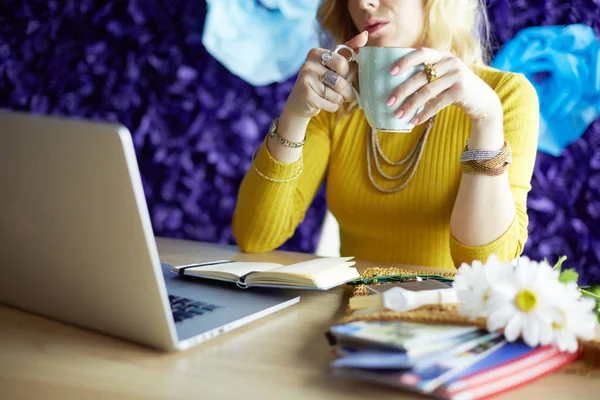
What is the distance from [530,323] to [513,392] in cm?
7

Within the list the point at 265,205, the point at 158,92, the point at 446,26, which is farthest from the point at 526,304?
the point at 158,92

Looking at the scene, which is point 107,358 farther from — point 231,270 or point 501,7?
point 501,7

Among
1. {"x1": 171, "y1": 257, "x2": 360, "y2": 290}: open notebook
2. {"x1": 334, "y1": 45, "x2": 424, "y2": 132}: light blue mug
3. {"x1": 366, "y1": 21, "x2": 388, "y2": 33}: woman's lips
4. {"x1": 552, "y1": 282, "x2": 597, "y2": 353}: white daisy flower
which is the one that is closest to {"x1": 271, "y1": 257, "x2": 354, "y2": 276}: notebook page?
{"x1": 171, "y1": 257, "x2": 360, "y2": 290}: open notebook

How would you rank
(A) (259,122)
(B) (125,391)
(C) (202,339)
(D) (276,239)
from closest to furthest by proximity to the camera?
(B) (125,391), (C) (202,339), (D) (276,239), (A) (259,122)

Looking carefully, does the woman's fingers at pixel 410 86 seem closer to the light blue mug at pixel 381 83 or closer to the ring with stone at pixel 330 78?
the light blue mug at pixel 381 83

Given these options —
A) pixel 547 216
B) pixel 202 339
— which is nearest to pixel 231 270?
pixel 202 339

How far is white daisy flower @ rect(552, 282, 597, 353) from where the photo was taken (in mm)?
601

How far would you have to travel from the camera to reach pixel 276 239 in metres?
1.37

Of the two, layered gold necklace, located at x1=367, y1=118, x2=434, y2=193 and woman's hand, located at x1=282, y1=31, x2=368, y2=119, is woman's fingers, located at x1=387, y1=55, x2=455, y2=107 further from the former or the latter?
layered gold necklace, located at x1=367, y1=118, x2=434, y2=193

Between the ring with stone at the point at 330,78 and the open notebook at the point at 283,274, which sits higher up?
the ring with stone at the point at 330,78

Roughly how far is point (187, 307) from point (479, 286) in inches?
14.2

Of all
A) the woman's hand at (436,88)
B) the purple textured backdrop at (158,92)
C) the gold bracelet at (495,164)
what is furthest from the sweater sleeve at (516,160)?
the purple textured backdrop at (158,92)

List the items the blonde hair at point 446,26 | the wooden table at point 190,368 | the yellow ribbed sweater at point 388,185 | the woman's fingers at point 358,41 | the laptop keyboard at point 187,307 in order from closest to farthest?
the wooden table at point 190,368 → the laptop keyboard at point 187,307 → the woman's fingers at point 358,41 → the yellow ribbed sweater at point 388,185 → the blonde hair at point 446,26

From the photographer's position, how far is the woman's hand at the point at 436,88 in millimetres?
941
